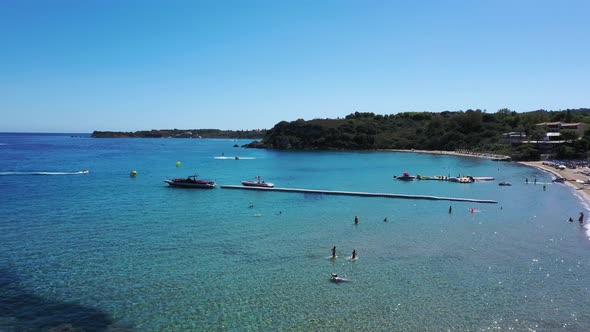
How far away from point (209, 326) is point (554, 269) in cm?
2517

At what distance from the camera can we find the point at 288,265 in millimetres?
33625

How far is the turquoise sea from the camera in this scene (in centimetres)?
2509

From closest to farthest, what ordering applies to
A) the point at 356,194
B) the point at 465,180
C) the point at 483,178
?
the point at 356,194 → the point at 465,180 → the point at 483,178

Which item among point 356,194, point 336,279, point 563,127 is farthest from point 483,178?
point 563,127

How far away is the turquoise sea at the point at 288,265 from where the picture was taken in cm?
2509

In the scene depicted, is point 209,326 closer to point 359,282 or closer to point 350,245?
point 359,282

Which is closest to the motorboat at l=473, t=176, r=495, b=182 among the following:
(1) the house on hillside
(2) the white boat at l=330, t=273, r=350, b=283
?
(2) the white boat at l=330, t=273, r=350, b=283

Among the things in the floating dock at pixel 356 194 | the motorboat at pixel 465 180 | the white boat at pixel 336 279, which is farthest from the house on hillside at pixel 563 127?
the white boat at pixel 336 279

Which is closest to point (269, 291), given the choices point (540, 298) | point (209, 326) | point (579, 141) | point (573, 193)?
point (209, 326)

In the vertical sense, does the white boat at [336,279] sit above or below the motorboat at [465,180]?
below

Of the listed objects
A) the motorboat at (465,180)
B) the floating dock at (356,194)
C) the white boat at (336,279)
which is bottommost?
the white boat at (336,279)

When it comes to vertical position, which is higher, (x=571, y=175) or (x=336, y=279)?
(x=571, y=175)

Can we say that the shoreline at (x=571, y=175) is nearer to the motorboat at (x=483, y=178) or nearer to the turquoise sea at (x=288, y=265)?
the turquoise sea at (x=288, y=265)

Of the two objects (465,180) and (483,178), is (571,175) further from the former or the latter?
(465,180)
